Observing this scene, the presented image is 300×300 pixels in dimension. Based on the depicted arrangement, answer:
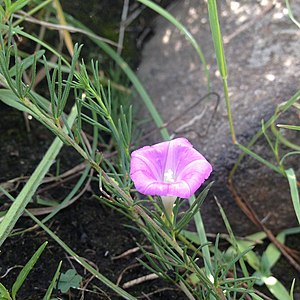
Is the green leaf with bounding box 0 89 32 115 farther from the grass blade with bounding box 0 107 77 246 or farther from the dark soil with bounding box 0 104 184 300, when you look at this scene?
the dark soil with bounding box 0 104 184 300

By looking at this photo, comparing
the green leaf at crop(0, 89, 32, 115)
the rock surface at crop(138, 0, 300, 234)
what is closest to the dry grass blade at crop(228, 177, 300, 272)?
the rock surface at crop(138, 0, 300, 234)

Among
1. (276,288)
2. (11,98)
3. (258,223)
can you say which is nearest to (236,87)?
(258,223)

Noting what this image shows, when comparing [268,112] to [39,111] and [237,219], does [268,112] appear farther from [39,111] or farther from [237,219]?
[39,111]

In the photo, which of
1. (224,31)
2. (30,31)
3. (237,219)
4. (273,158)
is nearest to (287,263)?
(237,219)

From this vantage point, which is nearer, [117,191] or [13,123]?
[117,191]

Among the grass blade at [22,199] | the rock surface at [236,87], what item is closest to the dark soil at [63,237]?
the grass blade at [22,199]

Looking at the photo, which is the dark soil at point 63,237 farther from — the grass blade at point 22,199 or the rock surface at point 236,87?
the rock surface at point 236,87
